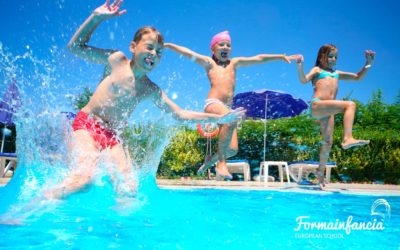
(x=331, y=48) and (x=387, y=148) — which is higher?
(x=331, y=48)

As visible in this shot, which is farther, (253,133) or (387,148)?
(253,133)

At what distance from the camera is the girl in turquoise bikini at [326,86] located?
6367mm

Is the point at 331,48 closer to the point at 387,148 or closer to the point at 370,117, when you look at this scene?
the point at 387,148

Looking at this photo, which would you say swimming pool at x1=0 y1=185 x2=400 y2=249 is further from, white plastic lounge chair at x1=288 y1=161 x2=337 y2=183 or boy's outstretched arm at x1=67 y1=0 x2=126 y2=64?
white plastic lounge chair at x1=288 y1=161 x2=337 y2=183

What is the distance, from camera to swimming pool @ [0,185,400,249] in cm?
253

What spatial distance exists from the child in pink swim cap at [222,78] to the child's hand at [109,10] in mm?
2288

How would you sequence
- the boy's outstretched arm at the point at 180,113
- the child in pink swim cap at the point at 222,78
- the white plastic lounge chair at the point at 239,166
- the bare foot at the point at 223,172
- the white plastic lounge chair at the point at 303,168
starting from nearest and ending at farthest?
the boy's outstretched arm at the point at 180,113, the bare foot at the point at 223,172, the child in pink swim cap at the point at 222,78, the white plastic lounge chair at the point at 303,168, the white plastic lounge chair at the point at 239,166

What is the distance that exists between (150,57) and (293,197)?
3.51 m

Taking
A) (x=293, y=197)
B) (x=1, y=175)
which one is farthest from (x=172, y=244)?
(x=1, y=175)

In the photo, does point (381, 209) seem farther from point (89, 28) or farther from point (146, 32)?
point (89, 28)

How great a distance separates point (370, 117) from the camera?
51.6 ft

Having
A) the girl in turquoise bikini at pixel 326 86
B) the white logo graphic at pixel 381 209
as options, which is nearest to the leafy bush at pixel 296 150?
the girl in turquoise bikini at pixel 326 86

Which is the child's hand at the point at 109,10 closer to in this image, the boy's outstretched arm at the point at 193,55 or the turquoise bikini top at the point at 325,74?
the boy's outstretched arm at the point at 193,55

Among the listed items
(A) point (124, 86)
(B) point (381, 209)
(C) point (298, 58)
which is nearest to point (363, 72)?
(C) point (298, 58)
